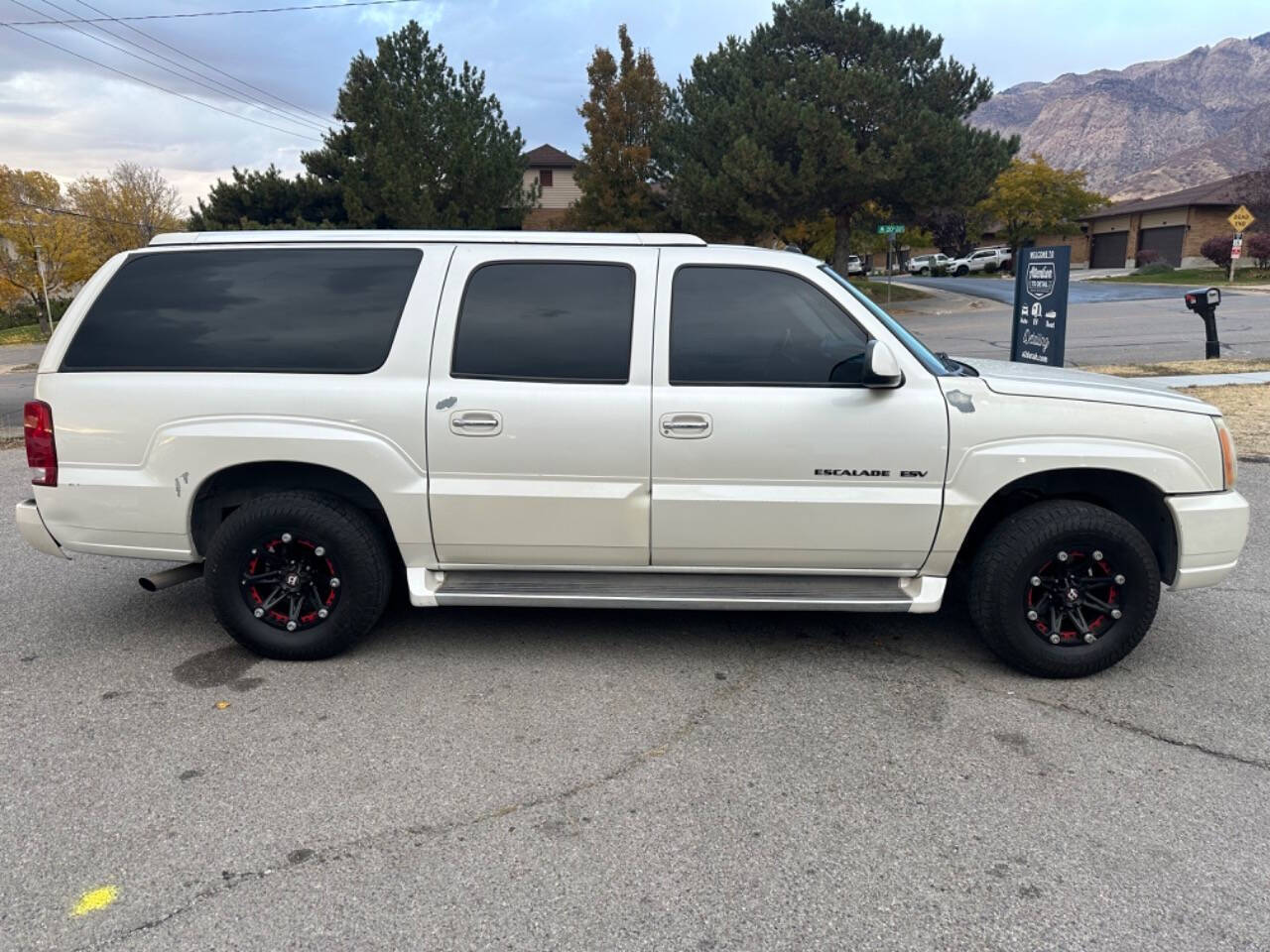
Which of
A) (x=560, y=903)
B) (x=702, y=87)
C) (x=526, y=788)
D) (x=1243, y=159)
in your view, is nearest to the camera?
(x=560, y=903)

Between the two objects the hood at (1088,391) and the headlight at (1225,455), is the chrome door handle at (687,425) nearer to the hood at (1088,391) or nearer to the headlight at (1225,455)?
the hood at (1088,391)

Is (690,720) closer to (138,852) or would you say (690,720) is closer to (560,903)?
(560,903)

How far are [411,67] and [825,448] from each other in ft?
87.4

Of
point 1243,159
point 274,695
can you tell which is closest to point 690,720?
point 274,695

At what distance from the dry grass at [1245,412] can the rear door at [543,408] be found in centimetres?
636

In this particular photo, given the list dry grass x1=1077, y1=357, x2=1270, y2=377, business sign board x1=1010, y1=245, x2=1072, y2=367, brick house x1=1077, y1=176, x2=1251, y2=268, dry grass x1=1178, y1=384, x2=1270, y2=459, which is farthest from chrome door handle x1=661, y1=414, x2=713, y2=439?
brick house x1=1077, y1=176, x2=1251, y2=268

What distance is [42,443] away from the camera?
4.22m

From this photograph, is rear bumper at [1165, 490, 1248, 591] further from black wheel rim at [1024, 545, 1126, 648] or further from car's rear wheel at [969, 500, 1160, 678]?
black wheel rim at [1024, 545, 1126, 648]

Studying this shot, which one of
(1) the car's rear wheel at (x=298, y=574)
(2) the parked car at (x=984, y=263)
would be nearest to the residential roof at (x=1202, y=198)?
(2) the parked car at (x=984, y=263)

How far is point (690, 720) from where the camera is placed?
374cm

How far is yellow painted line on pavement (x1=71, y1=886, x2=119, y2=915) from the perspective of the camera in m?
2.62

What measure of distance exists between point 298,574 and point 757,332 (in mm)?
2404

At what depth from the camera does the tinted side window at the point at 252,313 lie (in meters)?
4.17

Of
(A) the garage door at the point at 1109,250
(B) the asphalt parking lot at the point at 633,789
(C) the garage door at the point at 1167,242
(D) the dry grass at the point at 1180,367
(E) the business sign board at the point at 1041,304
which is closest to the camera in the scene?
(B) the asphalt parking lot at the point at 633,789
